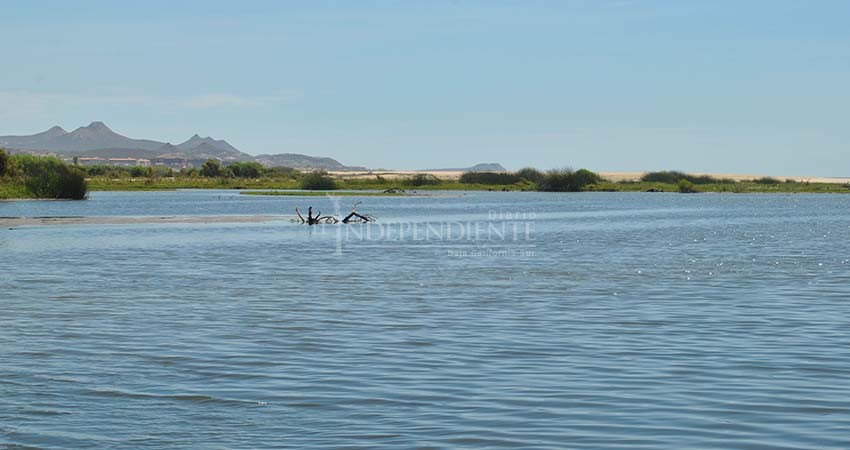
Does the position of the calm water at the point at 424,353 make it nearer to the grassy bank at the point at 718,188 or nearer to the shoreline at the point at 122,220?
the shoreline at the point at 122,220

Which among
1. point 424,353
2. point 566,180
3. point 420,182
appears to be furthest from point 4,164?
point 424,353

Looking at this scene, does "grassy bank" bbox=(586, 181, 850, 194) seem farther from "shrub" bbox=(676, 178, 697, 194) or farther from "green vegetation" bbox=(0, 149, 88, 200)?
"green vegetation" bbox=(0, 149, 88, 200)

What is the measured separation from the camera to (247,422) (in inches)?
498

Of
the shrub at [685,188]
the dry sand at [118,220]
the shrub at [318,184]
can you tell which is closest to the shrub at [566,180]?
the shrub at [685,188]

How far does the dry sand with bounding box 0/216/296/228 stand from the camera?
209 feet

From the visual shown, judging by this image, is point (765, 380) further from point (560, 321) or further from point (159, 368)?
point (159, 368)

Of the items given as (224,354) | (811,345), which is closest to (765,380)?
(811,345)

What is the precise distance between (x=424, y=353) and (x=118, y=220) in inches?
2122

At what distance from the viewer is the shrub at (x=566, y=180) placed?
172 metres

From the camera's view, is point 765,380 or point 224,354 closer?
point 765,380

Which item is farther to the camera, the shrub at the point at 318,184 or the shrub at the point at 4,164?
the shrub at the point at 318,184

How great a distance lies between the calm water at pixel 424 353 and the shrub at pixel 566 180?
134636 millimetres

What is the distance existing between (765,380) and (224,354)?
25.9 ft

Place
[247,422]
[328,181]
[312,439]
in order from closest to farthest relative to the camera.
Result: [312,439] → [247,422] → [328,181]
